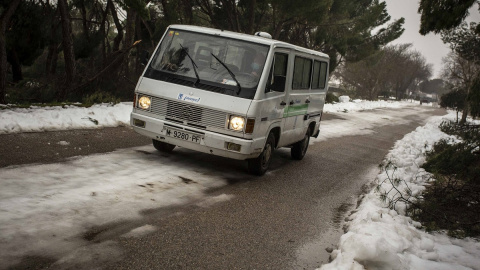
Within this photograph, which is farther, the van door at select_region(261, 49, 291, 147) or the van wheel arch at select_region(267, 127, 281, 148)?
the van wheel arch at select_region(267, 127, 281, 148)

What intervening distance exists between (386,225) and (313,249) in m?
1.21

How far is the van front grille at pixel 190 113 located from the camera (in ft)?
22.1

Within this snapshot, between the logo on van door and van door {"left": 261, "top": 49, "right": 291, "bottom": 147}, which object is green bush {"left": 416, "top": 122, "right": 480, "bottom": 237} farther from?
the logo on van door

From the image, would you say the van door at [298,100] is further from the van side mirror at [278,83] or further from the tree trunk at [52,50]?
the tree trunk at [52,50]

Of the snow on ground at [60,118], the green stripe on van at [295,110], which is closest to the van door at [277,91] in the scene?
the green stripe on van at [295,110]

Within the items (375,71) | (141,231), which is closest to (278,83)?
(141,231)

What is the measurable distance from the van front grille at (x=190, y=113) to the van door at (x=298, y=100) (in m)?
1.71

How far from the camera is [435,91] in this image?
154m

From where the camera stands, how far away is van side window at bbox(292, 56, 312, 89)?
8241mm

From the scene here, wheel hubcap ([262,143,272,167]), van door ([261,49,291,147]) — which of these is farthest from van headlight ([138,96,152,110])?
wheel hubcap ([262,143,272,167])

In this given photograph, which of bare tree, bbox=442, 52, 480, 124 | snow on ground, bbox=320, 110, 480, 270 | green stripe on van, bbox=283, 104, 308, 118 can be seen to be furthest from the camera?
bare tree, bbox=442, 52, 480, 124

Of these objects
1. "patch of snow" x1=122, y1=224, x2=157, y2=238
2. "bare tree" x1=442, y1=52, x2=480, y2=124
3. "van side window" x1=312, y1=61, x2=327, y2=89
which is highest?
"bare tree" x1=442, y1=52, x2=480, y2=124

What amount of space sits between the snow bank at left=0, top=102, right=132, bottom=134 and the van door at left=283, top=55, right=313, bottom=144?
4.60m

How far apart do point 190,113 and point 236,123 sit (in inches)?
29.4
